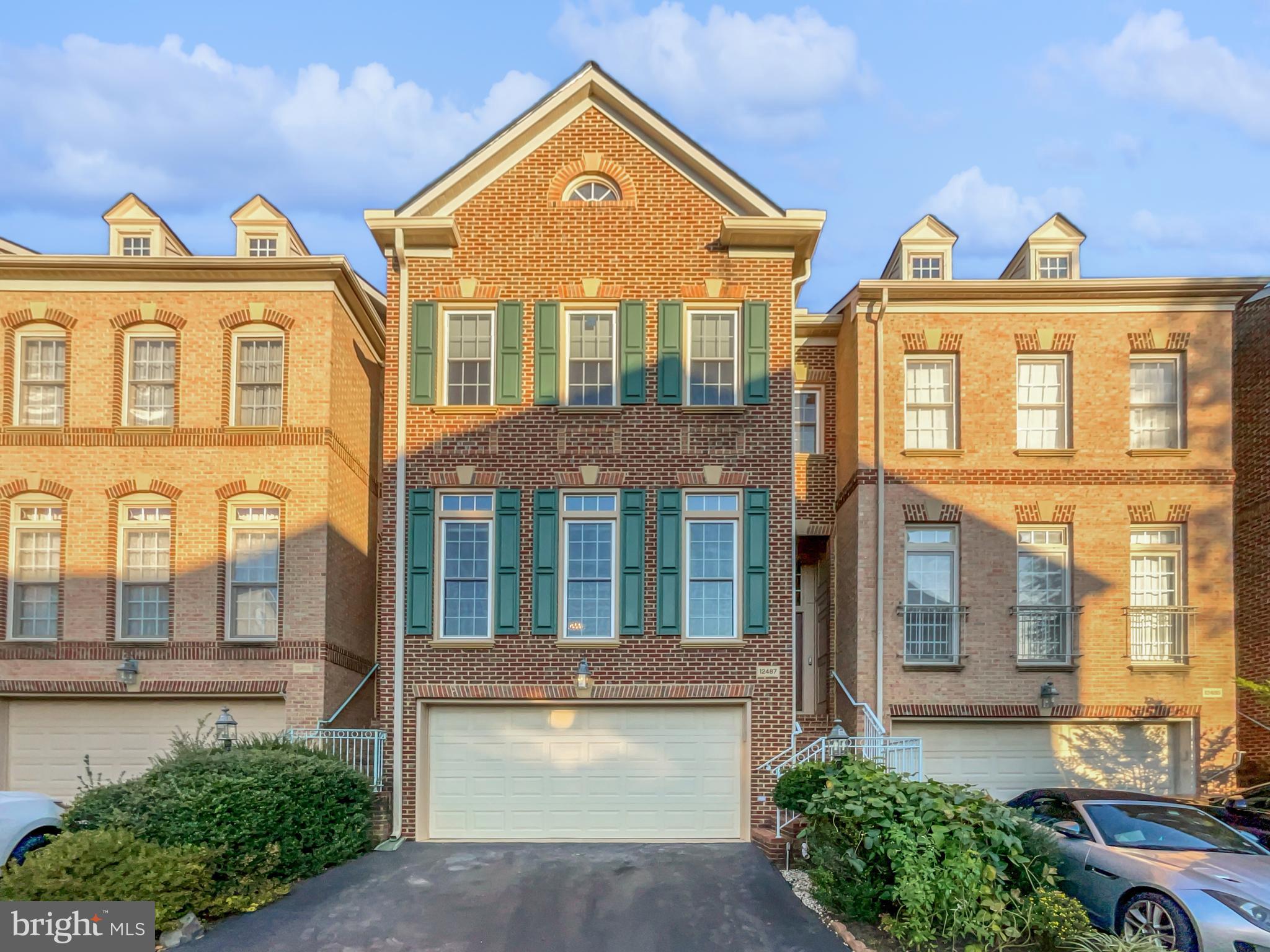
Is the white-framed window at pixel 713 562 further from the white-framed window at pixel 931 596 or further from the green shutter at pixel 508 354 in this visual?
the white-framed window at pixel 931 596

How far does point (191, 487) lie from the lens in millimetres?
19359

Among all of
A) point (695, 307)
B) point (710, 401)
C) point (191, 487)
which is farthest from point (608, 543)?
point (191, 487)

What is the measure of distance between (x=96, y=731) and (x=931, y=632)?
44.4ft

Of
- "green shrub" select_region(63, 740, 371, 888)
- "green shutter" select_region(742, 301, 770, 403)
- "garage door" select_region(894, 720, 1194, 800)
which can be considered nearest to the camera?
"green shrub" select_region(63, 740, 371, 888)

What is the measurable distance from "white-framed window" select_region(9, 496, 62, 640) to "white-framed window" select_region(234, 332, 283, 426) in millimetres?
3310

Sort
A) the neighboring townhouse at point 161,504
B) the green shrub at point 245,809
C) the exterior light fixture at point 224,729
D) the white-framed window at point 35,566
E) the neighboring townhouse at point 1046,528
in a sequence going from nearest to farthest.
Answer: the green shrub at point 245,809 → the exterior light fixture at point 224,729 → the neighboring townhouse at point 161,504 → the white-framed window at point 35,566 → the neighboring townhouse at point 1046,528

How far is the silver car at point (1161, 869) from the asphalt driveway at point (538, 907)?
8.58 ft

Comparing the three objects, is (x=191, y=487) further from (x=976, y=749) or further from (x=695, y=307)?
(x=976, y=749)

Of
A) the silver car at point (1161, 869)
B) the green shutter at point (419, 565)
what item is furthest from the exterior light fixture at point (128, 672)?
the silver car at point (1161, 869)

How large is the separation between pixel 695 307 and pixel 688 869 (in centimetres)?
809

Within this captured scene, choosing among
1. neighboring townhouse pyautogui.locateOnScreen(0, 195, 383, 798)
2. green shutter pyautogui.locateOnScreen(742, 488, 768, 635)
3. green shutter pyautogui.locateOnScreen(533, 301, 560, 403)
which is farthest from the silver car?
neighboring townhouse pyautogui.locateOnScreen(0, 195, 383, 798)

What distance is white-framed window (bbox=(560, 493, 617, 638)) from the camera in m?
17.6

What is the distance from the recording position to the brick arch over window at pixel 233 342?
1956 centimetres

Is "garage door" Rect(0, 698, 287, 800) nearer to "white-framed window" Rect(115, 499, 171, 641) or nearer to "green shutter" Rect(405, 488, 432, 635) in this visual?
"white-framed window" Rect(115, 499, 171, 641)
